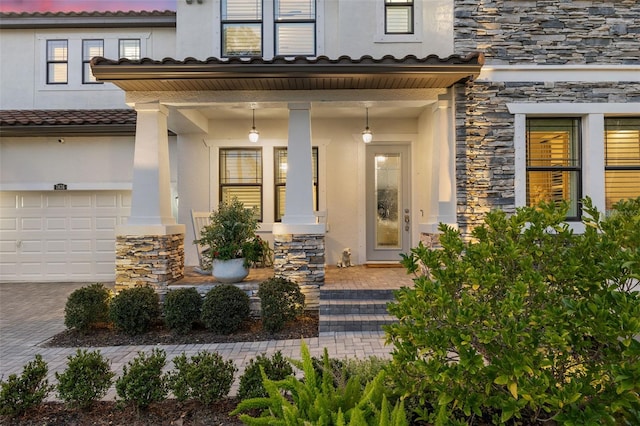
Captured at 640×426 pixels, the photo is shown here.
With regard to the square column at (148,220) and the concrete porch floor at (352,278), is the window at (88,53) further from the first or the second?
the concrete porch floor at (352,278)

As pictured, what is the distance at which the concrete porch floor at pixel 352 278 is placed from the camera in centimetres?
625

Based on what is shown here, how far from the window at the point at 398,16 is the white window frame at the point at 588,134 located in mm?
2590

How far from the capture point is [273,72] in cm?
562

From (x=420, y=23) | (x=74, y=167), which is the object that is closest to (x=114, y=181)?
(x=74, y=167)

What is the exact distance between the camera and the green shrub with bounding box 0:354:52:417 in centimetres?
302

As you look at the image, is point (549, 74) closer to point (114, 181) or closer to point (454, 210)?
point (454, 210)

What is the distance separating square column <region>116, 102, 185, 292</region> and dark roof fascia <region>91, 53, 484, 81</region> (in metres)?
0.81

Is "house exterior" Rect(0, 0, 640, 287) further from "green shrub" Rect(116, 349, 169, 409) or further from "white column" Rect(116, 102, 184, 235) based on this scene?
"green shrub" Rect(116, 349, 169, 409)

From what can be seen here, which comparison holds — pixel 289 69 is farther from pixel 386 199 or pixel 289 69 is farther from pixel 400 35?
pixel 386 199

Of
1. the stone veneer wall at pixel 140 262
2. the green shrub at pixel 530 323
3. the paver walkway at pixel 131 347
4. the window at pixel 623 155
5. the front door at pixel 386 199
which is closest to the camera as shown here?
the green shrub at pixel 530 323

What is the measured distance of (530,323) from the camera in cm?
210

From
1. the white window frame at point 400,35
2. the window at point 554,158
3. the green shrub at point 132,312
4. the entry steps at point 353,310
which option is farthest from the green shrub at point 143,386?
the white window frame at point 400,35

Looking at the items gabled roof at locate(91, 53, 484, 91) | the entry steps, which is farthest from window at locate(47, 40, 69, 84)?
the entry steps

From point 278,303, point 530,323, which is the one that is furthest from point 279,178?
point 530,323
